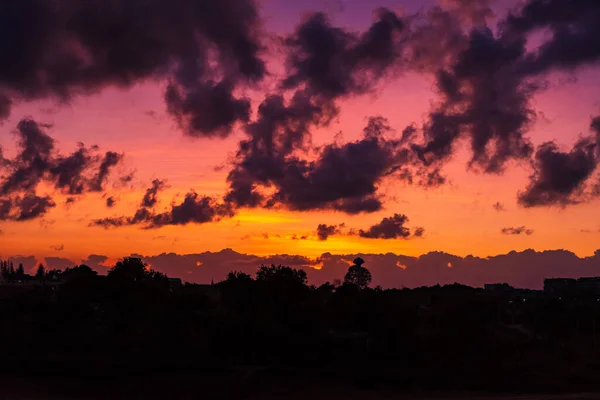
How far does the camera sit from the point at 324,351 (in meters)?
59.6

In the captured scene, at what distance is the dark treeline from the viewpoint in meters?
57.1

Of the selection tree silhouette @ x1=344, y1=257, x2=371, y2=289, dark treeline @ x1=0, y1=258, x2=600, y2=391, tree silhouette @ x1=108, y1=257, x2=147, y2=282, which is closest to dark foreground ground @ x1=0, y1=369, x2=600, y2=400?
dark treeline @ x1=0, y1=258, x2=600, y2=391

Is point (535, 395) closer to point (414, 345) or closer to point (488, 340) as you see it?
point (414, 345)

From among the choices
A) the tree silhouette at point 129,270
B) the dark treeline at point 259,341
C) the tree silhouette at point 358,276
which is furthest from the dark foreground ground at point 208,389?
the tree silhouette at point 358,276

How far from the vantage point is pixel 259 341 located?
5994 centimetres

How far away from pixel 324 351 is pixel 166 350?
13356 mm

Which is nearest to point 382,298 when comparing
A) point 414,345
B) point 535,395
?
point 414,345

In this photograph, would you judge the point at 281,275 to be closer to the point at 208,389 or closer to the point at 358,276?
the point at 208,389

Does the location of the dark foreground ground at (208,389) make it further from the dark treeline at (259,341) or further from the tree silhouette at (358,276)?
the tree silhouette at (358,276)

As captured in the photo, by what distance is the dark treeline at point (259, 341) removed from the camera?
57062mm

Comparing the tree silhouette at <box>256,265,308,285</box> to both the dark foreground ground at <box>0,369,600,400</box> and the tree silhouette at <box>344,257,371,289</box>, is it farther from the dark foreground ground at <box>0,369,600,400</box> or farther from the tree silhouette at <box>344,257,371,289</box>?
the tree silhouette at <box>344,257,371,289</box>

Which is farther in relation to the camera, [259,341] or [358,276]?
[358,276]

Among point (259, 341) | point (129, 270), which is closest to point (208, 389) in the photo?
point (259, 341)

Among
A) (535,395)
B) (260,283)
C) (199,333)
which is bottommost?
(535,395)
